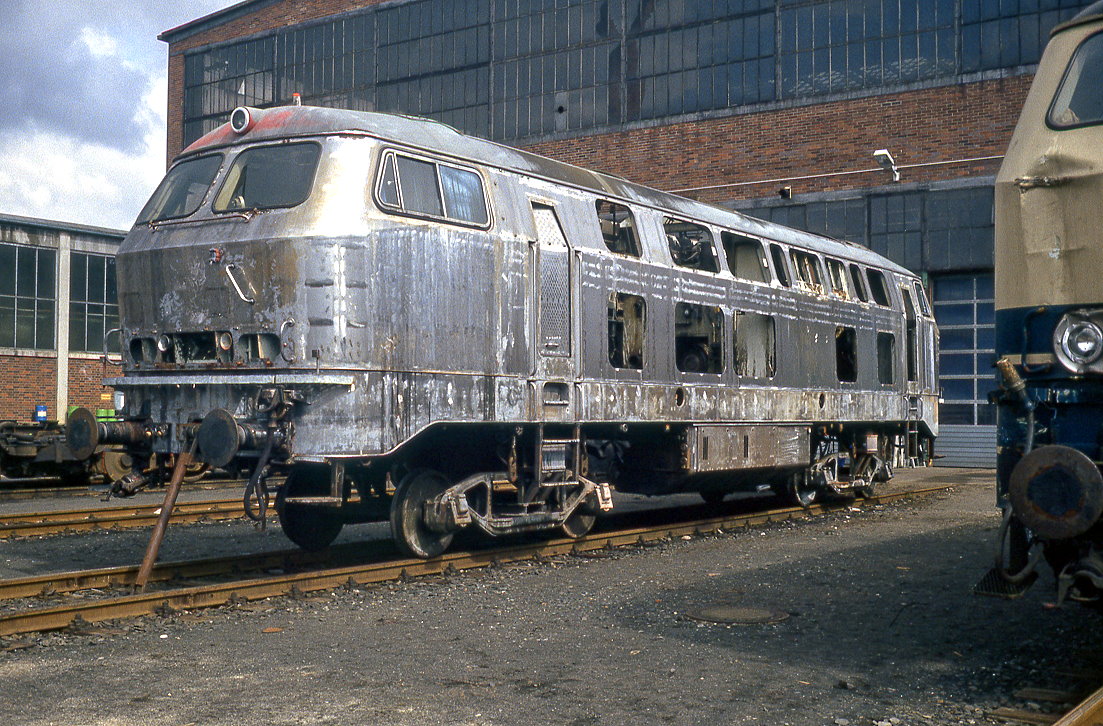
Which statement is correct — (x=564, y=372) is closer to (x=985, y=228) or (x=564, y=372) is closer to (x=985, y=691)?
(x=985, y=691)

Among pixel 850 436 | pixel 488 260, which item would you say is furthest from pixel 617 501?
pixel 488 260

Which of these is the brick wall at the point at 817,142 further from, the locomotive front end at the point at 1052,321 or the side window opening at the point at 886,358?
the locomotive front end at the point at 1052,321

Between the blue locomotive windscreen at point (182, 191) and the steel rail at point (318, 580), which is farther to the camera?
the blue locomotive windscreen at point (182, 191)

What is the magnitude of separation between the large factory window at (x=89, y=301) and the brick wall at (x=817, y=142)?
44.2 feet

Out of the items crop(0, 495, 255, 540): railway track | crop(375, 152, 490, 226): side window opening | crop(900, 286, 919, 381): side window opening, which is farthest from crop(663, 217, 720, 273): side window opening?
crop(0, 495, 255, 540): railway track

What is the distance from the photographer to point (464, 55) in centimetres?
3045

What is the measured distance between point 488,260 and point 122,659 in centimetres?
440

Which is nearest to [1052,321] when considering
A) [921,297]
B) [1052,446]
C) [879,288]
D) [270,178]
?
[1052,446]

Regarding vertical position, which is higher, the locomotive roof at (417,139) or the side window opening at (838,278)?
the locomotive roof at (417,139)

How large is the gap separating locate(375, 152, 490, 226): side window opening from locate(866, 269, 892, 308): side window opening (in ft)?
27.3

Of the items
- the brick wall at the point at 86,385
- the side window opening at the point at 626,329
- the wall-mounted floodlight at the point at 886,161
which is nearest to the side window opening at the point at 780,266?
the side window opening at the point at 626,329

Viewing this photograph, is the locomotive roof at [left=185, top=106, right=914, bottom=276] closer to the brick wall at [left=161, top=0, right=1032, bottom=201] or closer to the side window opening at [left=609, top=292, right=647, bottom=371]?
the side window opening at [left=609, top=292, right=647, bottom=371]

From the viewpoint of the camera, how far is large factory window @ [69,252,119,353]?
31.8 m

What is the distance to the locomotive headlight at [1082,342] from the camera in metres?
5.30
